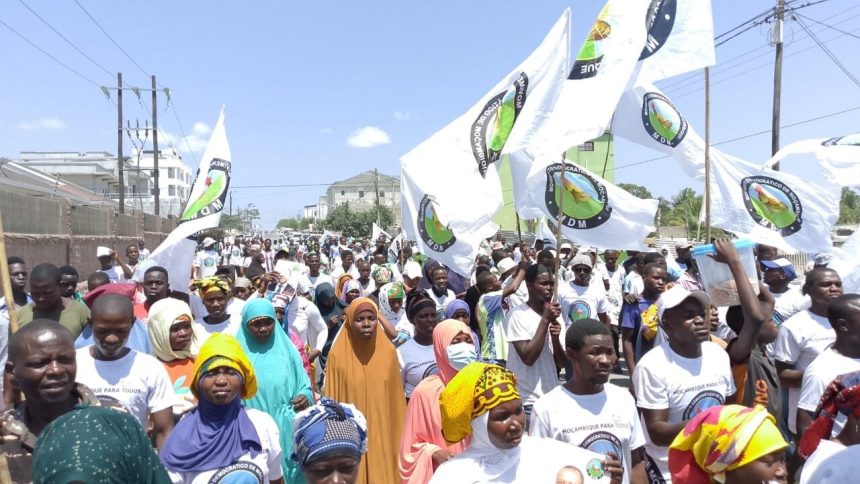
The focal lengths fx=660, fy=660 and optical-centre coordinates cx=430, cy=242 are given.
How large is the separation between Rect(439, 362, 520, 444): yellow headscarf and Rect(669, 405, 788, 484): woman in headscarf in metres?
0.65

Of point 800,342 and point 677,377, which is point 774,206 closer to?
point 800,342

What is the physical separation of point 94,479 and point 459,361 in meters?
2.17

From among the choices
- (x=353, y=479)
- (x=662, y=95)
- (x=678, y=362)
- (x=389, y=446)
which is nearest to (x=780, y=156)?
(x=662, y=95)

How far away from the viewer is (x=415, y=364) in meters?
4.68

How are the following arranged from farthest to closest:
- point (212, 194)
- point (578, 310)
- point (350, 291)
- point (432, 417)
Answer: point (350, 291)
point (578, 310)
point (212, 194)
point (432, 417)

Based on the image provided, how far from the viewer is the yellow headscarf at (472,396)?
2445mm

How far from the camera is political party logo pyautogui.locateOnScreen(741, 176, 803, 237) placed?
608cm

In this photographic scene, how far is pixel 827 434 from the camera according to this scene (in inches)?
95.1

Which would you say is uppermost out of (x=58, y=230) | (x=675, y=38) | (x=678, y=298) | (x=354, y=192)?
(x=354, y=192)

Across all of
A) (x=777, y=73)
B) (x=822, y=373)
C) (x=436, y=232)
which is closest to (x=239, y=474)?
(x=822, y=373)

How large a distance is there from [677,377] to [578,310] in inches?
147

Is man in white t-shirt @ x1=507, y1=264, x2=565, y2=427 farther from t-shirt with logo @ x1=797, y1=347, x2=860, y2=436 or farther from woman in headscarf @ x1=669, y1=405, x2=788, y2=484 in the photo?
woman in headscarf @ x1=669, y1=405, x2=788, y2=484

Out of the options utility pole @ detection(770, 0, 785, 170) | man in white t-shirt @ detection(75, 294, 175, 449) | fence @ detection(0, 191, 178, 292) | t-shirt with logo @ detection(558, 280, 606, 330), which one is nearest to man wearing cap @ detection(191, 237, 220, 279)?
fence @ detection(0, 191, 178, 292)

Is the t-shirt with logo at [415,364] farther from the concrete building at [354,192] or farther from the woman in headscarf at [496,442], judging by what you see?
the concrete building at [354,192]
